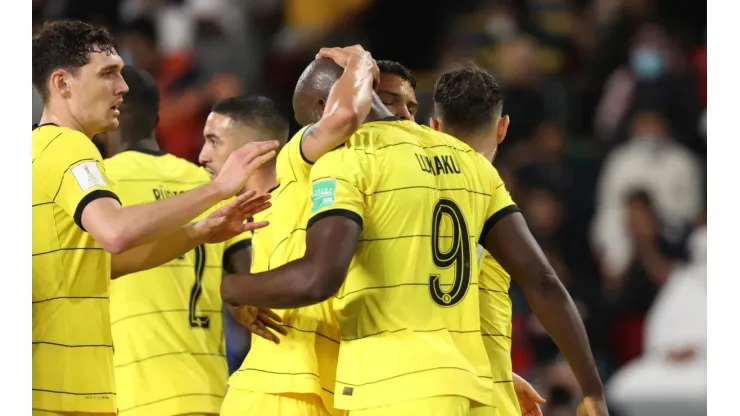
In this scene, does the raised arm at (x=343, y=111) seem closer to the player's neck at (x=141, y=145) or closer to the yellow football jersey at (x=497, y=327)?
the yellow football jersey at (x=497, y=327)

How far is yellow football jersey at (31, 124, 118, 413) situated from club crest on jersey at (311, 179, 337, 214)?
76cm

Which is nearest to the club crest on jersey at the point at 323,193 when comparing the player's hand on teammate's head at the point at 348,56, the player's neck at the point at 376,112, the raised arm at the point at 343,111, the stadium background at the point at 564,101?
the raised arm at the point at 343,111

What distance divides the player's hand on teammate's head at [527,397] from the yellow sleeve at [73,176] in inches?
72.7

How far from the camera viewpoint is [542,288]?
4.52m

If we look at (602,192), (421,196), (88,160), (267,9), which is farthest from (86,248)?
(267,9)

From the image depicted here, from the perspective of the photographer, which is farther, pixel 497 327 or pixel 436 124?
pixel 436 124

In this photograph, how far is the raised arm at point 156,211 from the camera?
14.0 ft

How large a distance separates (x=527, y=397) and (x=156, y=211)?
5.89 ft

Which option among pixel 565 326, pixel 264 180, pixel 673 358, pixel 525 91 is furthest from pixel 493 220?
pixel 525 91

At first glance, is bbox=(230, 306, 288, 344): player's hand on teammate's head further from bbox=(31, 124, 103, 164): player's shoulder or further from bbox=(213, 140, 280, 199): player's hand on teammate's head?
bbox=(31, 124, 103, 164): player's shoulder

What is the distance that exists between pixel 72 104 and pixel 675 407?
21.1 feet

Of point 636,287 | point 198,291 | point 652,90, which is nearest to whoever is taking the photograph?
point 198,291

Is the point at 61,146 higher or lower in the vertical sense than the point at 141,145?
lower

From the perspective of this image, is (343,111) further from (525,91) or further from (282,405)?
(525,91)
